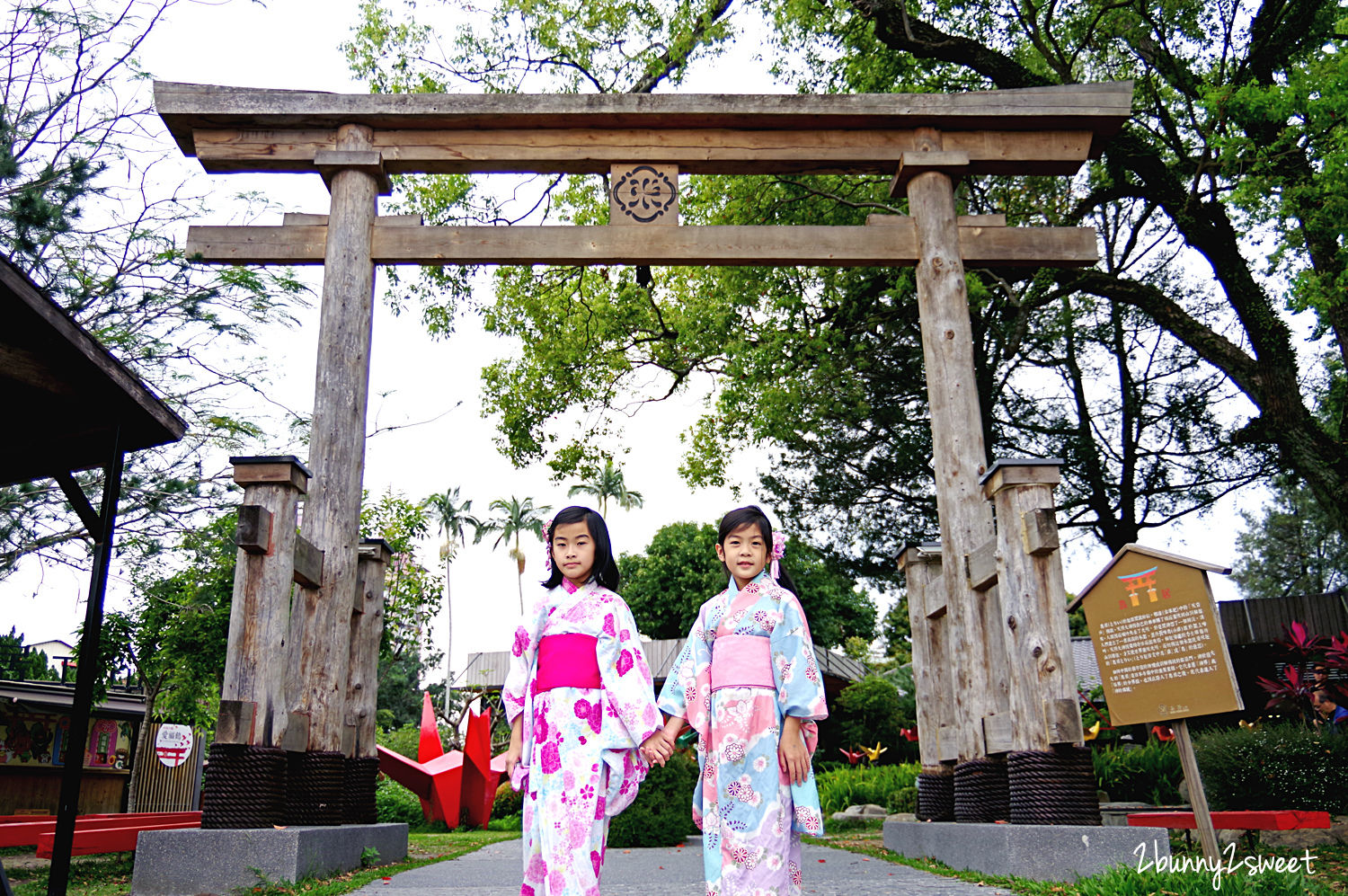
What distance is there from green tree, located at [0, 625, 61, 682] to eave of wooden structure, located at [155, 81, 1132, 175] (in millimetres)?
14106

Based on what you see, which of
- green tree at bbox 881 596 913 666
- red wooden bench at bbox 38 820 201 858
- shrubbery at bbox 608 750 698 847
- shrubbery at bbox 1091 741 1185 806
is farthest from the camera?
green tree at bbox 881 596 913 666

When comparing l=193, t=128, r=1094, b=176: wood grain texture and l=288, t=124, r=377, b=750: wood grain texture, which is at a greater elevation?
l=193, t=128, r=1094, b=176: wood grain texture

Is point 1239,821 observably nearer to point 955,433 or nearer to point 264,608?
point 955,433

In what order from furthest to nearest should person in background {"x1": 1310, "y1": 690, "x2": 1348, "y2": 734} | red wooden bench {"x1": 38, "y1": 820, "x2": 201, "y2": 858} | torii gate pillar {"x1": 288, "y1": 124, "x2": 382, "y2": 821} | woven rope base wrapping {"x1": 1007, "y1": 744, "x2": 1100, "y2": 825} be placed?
person in background {"x1": 1310, "y1": 690, "x2": 1348, "y2": 734} → torii gate pillar {"x1": 288, "y1": 124, "x2": 382, "y2": 821} → red wooden bench {"x1": 38, "y1": 820, "x2": 201, "y2": 858} → woven rope base wrapping {"x1": 1007, "y1": 744, "x2": 1100, "y2": 825}

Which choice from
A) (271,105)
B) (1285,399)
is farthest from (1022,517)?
(1285,399)

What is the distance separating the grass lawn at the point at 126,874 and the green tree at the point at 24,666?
8699 millimetres

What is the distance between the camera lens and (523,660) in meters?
3.85

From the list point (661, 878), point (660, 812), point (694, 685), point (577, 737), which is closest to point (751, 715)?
point (694, 685)

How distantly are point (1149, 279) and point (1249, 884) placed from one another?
12576 mm

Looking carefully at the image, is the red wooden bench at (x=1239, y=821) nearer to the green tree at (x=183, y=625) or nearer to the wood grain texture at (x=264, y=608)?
the wood grain texture at (x=264, y=608)

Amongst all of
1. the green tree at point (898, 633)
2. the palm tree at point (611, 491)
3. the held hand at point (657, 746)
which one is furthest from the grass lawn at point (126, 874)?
the palm tree at point (611, 491)

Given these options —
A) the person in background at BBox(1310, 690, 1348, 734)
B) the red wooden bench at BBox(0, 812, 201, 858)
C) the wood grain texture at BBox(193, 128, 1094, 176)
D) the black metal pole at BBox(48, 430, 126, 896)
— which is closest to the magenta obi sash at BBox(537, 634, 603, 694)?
the black metal pole at BBox(48, 430, 126, 896)

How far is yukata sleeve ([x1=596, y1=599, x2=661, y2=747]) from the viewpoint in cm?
365

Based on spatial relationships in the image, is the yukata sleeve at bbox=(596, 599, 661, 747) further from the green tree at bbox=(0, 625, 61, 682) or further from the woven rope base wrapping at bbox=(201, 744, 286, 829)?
the green tree at bbox=(0, 625, 61, 682)
